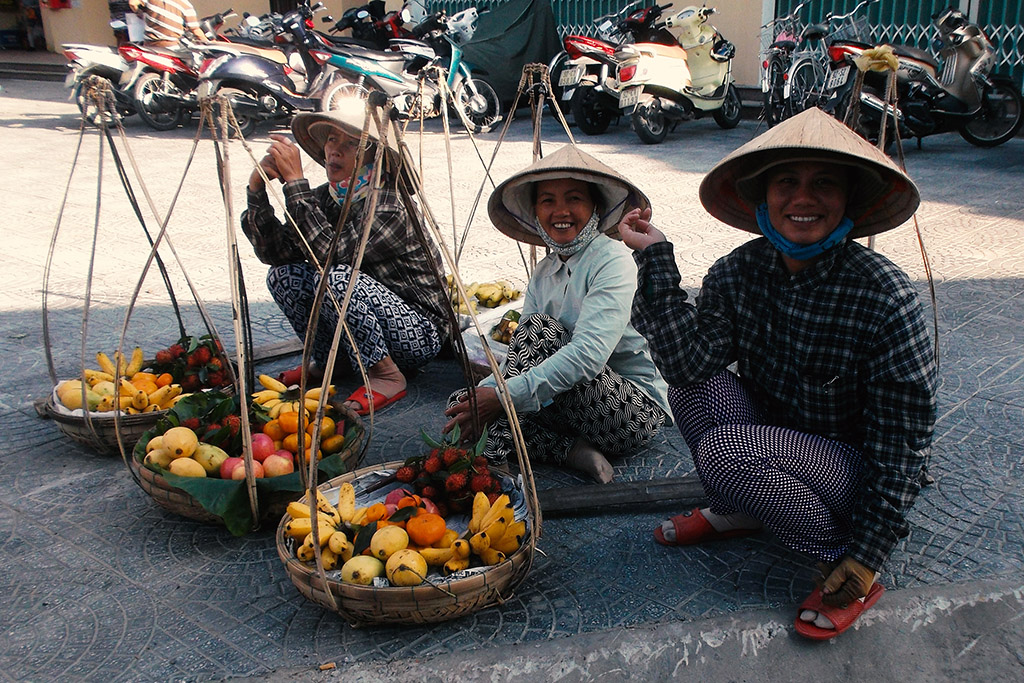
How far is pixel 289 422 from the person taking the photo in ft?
7.98

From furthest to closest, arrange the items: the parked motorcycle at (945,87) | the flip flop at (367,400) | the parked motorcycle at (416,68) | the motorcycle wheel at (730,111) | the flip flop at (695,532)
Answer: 1. the parked motorcycle at (416,68)
2. the motorcycle wheel at (730,111)
3. the parked motorcycle at (945,87)
4. the flip flop at (367,400)
5. the flip flop at (695,532)

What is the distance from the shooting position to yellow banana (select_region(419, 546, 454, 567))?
6.03ft

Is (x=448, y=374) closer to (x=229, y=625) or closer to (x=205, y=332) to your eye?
(x=205, y=332)

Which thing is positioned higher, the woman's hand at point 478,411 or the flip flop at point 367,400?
the woman's hand at point 478,411

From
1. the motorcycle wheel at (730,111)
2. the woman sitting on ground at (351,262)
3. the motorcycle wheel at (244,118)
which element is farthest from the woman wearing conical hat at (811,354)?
the motorcycle wheel at (244,118)

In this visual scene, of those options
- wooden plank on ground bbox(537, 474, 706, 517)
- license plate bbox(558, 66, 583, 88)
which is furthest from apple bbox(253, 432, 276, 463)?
license plate bbox(558, 66, 583, 88)

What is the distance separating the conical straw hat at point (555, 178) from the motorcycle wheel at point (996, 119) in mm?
5956

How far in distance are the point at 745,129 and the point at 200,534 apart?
812cm

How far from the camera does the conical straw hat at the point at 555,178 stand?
2283mm

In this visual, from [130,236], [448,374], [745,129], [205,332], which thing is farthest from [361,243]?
[745,129]

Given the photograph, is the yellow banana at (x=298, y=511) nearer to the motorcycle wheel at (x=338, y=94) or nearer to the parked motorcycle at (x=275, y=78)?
the motorcycle wheel at (x=338, y=94)

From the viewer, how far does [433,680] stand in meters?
1.72

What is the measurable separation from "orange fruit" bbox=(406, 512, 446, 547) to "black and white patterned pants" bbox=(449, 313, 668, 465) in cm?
52

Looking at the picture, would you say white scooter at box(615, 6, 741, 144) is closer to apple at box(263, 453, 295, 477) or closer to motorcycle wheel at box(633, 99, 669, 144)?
motorcycle wheel at box(633, 99, 669, 144)
